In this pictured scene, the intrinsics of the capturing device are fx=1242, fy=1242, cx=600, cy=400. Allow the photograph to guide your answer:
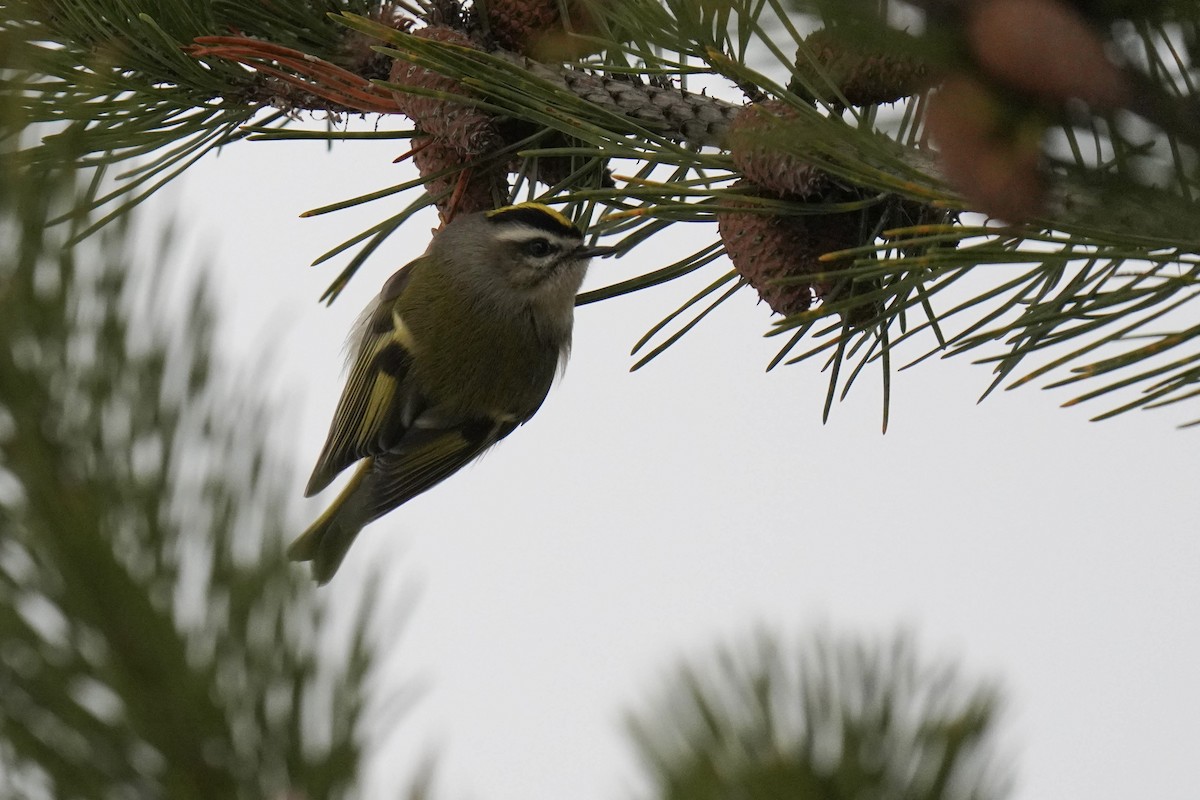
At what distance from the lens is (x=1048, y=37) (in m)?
0.43

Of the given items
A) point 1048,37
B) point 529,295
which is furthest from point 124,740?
point 529,295

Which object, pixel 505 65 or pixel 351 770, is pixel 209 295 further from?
pixel 505 65

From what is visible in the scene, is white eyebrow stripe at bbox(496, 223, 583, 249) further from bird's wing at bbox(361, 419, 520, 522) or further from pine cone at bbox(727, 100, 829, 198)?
pine cone at bbox(727, 100, 829, 198)

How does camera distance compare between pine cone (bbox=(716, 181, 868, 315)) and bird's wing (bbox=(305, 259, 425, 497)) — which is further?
bird's wing (bbox=(305, 259, 425, 497))

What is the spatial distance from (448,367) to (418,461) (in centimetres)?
19

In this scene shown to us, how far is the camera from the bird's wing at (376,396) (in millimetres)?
2322

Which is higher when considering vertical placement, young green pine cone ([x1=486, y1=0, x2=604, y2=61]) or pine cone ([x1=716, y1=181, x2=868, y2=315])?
young green pine cone ([x1=486, y1=0, x2=604, y2=61])

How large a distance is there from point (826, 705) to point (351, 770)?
0.24 m

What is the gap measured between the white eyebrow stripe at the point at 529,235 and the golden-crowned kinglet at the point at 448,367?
0.33ft

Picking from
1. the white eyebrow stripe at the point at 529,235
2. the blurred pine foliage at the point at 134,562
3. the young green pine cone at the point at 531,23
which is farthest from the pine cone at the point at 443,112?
the blurred pine foliage at the point at 134,562

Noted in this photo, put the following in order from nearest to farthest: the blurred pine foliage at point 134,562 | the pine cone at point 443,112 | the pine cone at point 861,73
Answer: the blurred pine foliage at point 134,562
the pine cone at point 861,73
the pine cone at point 443,112

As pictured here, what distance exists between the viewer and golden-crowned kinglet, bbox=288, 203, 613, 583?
2.31 metres

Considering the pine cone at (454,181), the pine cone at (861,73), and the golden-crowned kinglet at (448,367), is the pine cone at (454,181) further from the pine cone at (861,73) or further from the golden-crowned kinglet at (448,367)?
the golden-crowned kinglet at (448,367)

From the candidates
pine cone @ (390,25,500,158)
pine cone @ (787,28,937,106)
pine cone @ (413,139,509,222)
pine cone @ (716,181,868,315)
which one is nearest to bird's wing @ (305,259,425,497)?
pine cone @ (413,139,509,222)
